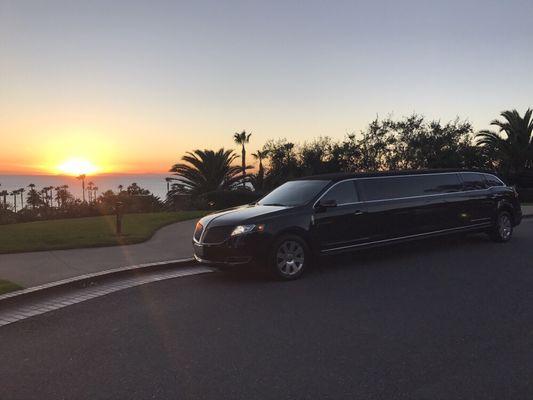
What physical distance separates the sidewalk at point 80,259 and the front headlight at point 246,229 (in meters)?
2.07

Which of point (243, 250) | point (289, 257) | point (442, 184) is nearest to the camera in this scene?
point (243, 250)

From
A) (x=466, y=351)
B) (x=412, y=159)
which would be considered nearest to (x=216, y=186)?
(x=412, y=159)

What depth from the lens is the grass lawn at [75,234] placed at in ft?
34.4

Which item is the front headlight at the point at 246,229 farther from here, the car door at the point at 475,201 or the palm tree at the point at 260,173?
the palm tree at the point at 260,173

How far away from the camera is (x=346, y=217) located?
331 inches

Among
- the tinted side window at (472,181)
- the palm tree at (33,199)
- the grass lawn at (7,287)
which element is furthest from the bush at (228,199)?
the palm tree at (33,199)

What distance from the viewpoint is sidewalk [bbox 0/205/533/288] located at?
25.4ft

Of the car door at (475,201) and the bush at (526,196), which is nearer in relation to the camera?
the car door at (475,201)

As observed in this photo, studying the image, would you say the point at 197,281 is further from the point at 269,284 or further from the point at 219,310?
the point at 219,310

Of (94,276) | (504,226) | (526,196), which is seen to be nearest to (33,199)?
(526,196)

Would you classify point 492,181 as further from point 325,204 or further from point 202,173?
point 202,173

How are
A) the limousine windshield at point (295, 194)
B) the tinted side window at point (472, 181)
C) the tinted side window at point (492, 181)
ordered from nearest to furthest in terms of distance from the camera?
the limousine windshield at point (295, 194), the tinted side window at point (472, 181), the tinted side window at point (492, 181)

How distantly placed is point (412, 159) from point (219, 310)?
27.4 m

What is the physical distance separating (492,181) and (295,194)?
5228 millimetres
